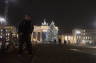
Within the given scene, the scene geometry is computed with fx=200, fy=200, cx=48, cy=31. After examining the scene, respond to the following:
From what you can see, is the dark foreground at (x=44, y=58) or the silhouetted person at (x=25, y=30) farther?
the silhouetted person at (x=25, y=30)

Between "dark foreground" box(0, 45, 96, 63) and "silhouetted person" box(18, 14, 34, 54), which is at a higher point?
"silhouetted person" box(18, 14, 34, 54)

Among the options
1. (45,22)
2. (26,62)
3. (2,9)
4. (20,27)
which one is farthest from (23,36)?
(45,22)

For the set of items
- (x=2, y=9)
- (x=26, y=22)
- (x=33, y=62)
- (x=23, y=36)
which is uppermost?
(x=2, y=9)

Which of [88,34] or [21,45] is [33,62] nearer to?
[21,45]

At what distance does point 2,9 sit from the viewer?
45.9 m

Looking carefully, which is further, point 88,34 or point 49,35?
point 88,34

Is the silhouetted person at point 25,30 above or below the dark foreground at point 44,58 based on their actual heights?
above

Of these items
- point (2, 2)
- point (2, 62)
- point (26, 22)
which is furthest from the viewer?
point (2, 2)

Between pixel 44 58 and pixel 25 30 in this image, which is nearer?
pixel 44 58

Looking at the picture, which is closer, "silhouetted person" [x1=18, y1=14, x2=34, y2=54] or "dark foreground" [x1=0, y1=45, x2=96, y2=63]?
"dark foreground" [x1=0, y1=45, x2=96, y2=63]

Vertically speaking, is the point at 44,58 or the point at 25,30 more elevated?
the point at 25,30

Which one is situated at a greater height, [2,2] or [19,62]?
[2,2]

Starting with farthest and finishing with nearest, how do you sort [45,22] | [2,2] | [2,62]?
[45,22] < [2,2] < [2,62]

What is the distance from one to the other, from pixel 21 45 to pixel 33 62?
3110 mm
